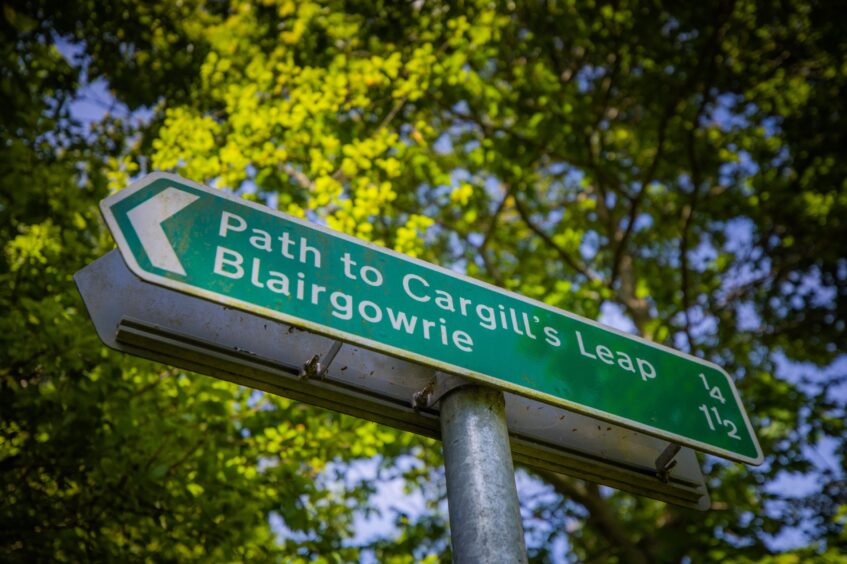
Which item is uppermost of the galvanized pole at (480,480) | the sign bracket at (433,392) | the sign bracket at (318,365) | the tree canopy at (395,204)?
the tree canopy at (395,204)

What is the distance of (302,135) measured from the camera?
515 cm

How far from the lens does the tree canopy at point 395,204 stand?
3.43 meters

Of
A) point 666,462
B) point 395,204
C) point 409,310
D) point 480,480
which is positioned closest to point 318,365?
point 409,310

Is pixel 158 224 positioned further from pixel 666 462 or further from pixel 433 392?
pixel 666 462

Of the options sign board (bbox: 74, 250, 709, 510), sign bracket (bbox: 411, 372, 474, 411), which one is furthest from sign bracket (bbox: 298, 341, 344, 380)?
sign bracket (bbox: 411, 372, 474, 411)

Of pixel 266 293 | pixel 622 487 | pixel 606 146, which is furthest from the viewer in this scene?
pixel 606 146

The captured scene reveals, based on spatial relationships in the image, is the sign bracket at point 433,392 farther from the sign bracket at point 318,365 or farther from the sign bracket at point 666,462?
the sign bracket at point 666,462

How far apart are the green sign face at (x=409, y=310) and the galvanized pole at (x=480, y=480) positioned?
0.08m

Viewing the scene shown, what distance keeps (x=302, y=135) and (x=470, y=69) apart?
263 centimetres

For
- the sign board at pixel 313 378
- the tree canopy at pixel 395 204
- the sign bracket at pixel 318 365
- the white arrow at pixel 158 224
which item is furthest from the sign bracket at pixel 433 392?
the tree canopy at pixel 395 204

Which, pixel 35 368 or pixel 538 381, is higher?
pixel 35 368

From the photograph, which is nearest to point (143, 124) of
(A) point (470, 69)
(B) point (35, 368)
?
(B) point (35, 368)

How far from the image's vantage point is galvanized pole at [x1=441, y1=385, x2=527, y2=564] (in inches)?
53.2

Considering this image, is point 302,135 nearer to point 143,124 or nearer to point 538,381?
point 143,124
